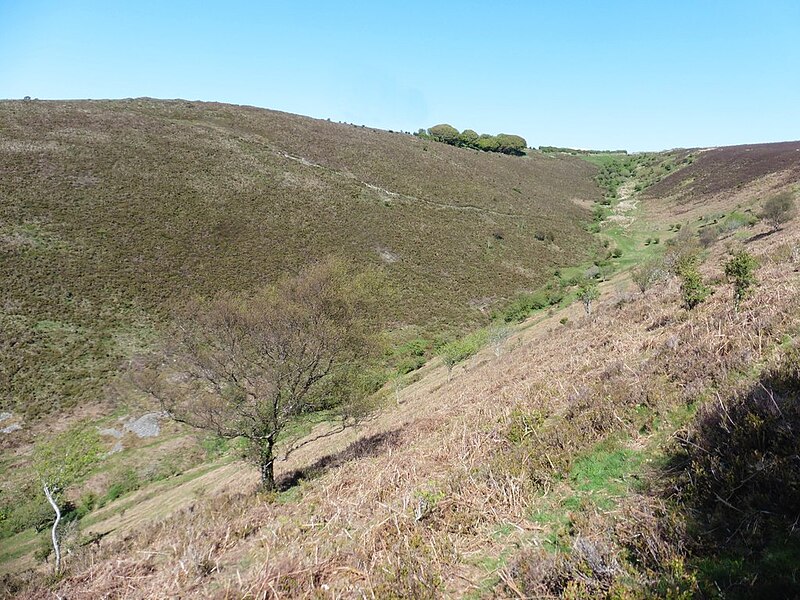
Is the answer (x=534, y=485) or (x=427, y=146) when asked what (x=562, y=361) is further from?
(x=427, y=146)

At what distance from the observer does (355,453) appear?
15.5 m

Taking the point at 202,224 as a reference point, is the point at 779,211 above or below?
below

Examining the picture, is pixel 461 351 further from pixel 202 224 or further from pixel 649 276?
pixel 202 224

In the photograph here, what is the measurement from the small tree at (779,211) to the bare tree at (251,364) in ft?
107

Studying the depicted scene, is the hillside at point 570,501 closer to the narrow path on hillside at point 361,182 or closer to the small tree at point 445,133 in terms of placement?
the narrow path on hillside at point 361,182

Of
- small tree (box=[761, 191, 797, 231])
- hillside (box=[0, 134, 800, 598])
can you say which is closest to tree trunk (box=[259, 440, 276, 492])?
hillside (box=[0, 134, 800, 598])

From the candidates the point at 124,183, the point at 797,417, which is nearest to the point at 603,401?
the point at 797,417

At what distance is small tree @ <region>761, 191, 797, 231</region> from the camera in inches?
1152

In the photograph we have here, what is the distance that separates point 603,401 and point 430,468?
4087 mm

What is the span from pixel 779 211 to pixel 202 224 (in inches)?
2144

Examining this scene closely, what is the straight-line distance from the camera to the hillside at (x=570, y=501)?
15.2 feet

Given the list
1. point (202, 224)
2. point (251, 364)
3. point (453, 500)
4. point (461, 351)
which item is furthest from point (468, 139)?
point (453, 500)

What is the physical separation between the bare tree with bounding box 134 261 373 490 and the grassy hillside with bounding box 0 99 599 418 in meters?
21.2

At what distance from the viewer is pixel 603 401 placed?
877cm
